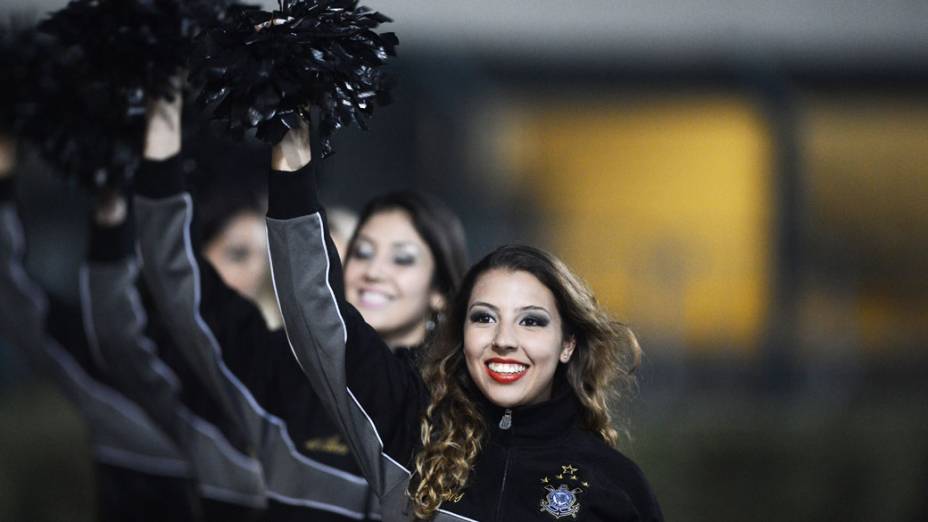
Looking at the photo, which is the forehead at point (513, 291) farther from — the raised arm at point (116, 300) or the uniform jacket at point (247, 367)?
→ the raised arm at point (116, 300)

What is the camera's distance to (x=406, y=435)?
2.86 meters

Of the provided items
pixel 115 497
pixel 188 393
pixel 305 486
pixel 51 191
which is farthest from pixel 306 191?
pixel 51 191

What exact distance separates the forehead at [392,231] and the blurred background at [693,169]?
119 inches

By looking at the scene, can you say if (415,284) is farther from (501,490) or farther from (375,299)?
(501,490)

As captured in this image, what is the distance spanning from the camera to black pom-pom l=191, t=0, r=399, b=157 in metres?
2.66

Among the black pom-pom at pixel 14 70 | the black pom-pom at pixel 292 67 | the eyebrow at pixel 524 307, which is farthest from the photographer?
the black pom-pom at pixel 14 70

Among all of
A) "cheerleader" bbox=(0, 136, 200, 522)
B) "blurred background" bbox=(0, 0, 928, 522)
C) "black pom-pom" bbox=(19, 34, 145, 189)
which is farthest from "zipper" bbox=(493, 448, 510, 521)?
"blurred background" bbox=(0, 0, 928, 522)

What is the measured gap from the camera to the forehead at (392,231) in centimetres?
360

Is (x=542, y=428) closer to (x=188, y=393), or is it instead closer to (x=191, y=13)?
(x=191, y=13)

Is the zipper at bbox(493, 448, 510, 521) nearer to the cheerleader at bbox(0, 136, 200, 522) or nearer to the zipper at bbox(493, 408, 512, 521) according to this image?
the zipper at bbox(493, 408, 512, 521)

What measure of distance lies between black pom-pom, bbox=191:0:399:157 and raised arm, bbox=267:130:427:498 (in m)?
0.08

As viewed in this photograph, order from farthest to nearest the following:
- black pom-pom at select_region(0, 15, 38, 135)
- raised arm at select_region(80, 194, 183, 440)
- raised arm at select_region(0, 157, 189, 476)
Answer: raised arm at select_region(0, 157, 189, 476) → raised arm at select_region(80, 194, 183, 440) → black pom-pom at select_region(0, 15, 38, 135)

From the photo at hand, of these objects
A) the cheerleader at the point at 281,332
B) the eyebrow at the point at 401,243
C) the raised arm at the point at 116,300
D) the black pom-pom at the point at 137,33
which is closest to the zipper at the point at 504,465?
the cheerleader at the point at 281,332

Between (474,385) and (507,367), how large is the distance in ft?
0.37
